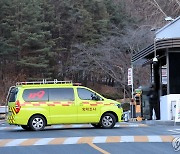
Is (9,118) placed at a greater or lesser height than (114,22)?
lesser

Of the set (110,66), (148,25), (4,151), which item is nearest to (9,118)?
(4,151)

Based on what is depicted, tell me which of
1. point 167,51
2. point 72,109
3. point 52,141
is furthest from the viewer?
point 167,51

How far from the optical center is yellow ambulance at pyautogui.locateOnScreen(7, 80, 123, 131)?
802 inches

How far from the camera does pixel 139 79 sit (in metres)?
49.9

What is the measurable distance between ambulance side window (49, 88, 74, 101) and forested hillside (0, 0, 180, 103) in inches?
1081

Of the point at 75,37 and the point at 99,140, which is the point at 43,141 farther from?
the point at 75,37

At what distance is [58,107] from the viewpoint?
20.7 meters

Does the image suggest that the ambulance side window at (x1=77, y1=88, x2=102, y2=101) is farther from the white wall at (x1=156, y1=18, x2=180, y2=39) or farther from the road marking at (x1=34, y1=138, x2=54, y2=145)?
the white wall at (x1=156, y1=18, x2=180, y2=39)

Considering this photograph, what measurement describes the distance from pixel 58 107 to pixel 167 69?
9307 millimetres

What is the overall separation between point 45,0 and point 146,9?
12.5 metres

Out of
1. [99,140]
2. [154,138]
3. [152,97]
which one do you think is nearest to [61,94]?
[99,140]

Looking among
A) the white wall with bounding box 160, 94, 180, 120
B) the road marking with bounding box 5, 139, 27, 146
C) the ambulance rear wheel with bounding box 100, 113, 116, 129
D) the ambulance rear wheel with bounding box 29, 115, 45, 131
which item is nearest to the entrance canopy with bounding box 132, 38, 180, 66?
the white wall with bounding box 160, 94, 180, 120

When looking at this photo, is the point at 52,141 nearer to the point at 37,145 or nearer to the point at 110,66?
the point at 37,145

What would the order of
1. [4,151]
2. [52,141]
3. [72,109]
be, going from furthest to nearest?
[72,109] → [52,141] → [4,151]
